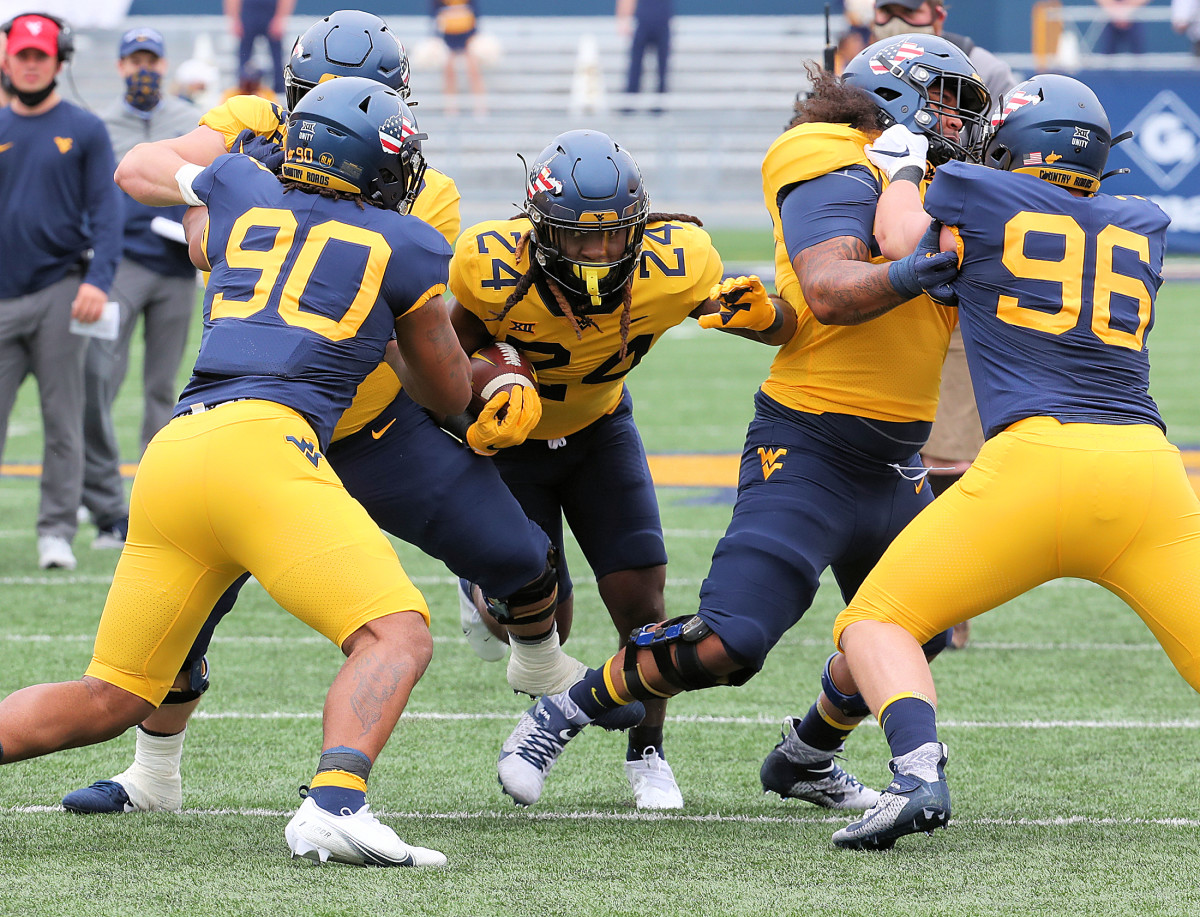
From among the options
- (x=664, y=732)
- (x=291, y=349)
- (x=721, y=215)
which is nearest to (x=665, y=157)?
(x=721, y=215)

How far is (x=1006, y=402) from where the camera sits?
3.79 meters

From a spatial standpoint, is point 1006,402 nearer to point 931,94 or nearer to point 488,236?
point 931,94

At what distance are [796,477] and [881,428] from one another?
258 mm

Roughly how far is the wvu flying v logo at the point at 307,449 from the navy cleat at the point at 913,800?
1437 mm

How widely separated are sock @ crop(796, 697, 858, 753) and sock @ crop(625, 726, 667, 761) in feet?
1.38

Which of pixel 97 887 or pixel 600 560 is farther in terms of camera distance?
pixel 600 560

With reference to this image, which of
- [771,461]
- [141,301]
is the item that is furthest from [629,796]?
[141,301]

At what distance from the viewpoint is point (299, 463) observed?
3.59 m

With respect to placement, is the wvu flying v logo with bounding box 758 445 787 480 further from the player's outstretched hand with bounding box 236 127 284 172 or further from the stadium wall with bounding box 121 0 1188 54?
the stadium wall with bounding box 121 0 1188 54

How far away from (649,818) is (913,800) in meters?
0.90

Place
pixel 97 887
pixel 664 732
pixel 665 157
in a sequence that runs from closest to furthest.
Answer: pixel 97 887
pixel 664 732
pixel 665 157

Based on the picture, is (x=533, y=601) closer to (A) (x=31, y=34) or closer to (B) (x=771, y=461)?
(B) (x=771, y=461)

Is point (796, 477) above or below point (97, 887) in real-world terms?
above

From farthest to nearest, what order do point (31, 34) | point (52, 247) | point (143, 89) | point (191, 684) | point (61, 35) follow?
point (143, 89) < point (52, 247) < point (61, 35) < point (31, 34) < point (191, 684)
